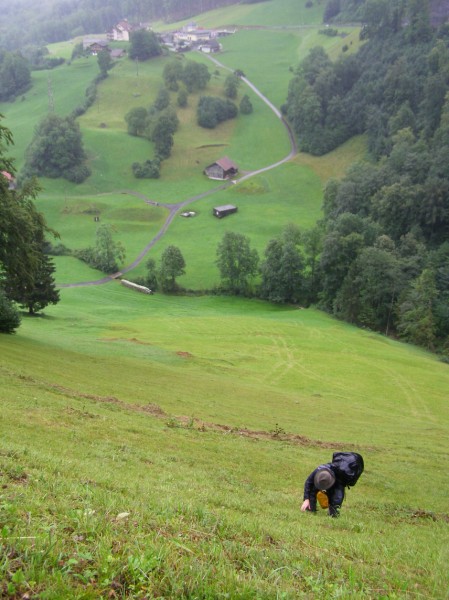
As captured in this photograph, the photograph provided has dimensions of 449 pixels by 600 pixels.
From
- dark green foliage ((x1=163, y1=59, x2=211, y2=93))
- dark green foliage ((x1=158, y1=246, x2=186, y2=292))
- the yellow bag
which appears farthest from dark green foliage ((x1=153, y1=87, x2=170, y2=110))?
the yellow bag

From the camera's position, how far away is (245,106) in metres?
166

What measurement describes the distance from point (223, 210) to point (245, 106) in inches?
2534

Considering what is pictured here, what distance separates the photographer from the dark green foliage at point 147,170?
448ft

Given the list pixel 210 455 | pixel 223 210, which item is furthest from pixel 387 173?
pixel 210 455

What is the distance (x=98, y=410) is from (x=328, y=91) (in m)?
156

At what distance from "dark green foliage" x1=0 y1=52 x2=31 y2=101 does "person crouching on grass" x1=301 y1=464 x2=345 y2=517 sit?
20127 centimetres

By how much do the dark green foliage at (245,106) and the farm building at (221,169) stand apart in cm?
3394

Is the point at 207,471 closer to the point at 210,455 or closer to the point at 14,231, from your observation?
the point at 210,455

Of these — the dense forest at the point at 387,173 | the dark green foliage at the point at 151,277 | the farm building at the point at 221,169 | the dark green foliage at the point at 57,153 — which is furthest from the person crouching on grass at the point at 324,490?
the dark green foliage at the point at 57,153

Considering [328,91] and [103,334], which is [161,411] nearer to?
[103,334]

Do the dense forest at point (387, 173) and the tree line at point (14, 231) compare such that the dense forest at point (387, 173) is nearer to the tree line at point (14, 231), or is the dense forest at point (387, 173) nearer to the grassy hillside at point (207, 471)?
the grassy hillside at point (207, 471)

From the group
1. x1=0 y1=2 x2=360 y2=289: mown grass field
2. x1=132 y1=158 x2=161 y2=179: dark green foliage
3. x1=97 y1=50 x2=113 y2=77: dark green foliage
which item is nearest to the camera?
x1=0 y1=2 x2=360 y2=289: mown grass field

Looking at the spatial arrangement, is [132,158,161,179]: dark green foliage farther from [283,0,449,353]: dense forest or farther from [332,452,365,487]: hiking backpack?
[332,452,365,487]: hiking backpack

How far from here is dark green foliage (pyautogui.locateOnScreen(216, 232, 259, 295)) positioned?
89812 mm
